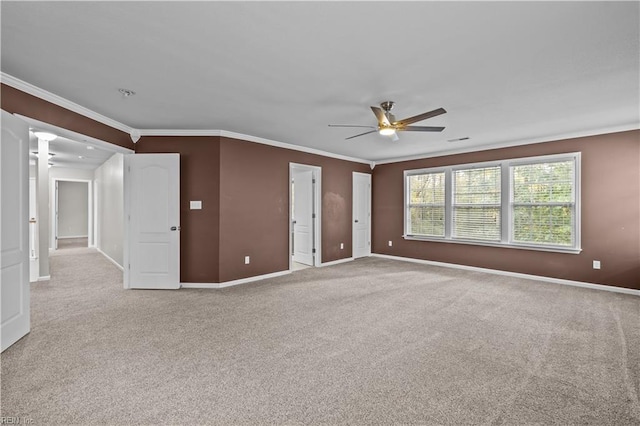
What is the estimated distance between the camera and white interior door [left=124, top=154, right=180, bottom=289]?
4.58 metres

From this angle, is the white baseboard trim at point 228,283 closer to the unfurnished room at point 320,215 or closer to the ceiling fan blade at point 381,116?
the unfurnished room at point 320,215

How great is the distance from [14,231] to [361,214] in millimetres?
6169

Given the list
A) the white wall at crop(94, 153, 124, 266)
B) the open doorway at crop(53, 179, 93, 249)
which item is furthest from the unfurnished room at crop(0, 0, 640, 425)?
the open doorway at crop(53, 179, 93, 249)

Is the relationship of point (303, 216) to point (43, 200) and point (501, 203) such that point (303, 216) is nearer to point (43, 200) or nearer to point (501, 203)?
point (501, 203)

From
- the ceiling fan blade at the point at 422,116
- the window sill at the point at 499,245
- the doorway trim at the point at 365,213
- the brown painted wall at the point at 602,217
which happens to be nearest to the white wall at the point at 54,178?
the doorway trim at the point at 365,213

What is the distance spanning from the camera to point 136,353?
2605 millimetres

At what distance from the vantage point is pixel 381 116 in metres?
3.25

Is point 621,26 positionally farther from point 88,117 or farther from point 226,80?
point 88,117

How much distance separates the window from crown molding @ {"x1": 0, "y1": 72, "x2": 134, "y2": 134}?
589 cm

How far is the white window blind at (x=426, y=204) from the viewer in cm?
659

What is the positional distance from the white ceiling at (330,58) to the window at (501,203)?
129cm

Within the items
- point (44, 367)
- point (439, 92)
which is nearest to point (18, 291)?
point (44, 367)

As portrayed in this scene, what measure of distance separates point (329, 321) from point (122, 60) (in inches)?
126

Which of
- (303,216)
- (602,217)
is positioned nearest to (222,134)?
(303,216)
